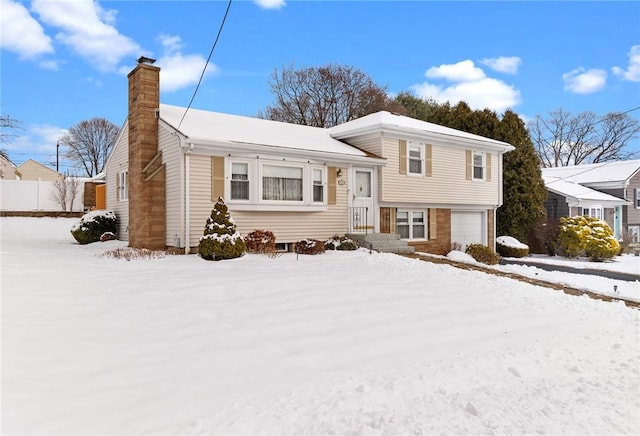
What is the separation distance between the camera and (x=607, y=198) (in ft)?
91.0

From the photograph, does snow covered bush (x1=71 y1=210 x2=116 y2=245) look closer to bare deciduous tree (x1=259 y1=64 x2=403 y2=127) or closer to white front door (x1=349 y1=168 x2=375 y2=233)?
white front door (x1=349 y1=168 x2=375 y2=233)

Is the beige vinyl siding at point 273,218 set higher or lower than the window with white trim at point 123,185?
lower

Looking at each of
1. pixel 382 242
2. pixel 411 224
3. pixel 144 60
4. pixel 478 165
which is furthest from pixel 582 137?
pixel 144 60

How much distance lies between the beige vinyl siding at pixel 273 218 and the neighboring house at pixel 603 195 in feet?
57.0

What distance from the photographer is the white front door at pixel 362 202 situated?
14.8 m

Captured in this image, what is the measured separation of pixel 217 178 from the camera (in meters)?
11.9

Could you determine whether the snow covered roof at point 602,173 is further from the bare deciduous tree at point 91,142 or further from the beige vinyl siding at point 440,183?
the bare deciduous tree at point 91,142

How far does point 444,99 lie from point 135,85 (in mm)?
26435

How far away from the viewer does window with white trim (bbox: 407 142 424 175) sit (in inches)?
634

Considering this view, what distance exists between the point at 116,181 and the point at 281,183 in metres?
7.81

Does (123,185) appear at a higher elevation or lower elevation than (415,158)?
lower

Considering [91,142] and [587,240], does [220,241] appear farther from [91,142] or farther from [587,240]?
[91,142]

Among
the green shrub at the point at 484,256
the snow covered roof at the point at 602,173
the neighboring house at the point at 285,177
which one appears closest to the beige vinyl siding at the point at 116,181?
the neighboring house at the point at 285,177

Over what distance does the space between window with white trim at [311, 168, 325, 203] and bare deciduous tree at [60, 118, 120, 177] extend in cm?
3678
